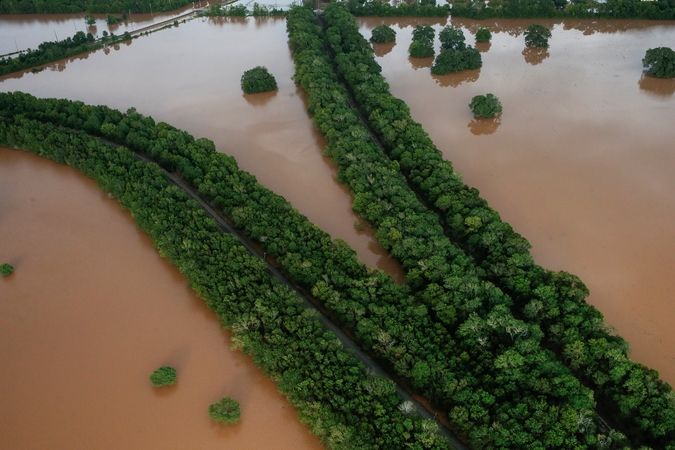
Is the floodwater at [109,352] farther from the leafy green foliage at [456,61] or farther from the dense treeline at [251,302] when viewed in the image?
the leafy green foliage at [456,61]

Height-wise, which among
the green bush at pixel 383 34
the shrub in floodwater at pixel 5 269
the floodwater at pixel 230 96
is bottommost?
the shrub in floodwater at pixel 5 269

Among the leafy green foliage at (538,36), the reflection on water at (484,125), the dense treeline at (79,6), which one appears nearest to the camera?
the reflection on water at (484,125)

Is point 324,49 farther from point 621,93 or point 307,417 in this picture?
point 307,417

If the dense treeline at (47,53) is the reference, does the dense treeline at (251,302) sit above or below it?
below

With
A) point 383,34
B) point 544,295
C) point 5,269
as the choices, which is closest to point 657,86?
point 383,34

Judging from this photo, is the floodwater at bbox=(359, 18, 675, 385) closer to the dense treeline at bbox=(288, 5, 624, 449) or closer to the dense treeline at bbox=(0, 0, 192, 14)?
the dense treeline at bbox=(288, 5, 624, 449)

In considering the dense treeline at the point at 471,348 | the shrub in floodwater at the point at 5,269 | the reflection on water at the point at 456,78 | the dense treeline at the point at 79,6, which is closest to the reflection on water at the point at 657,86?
the reflection on water at the point at 456,78

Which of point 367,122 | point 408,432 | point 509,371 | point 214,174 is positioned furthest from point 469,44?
point 408,432

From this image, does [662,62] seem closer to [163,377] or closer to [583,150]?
[583,150]

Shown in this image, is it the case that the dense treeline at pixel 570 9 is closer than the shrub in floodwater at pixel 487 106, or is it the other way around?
the shrub in floodwater at pixel 487 106
